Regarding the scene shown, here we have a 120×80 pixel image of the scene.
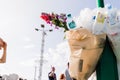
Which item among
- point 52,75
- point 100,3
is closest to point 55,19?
point 100,3

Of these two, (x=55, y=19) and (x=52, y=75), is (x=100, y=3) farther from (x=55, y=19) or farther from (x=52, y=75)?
(x=52, y=75)

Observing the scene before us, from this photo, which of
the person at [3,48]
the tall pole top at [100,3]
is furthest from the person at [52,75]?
the tall pole top at [100,3]

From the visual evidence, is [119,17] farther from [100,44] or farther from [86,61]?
[86,61]

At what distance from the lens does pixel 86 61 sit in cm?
295

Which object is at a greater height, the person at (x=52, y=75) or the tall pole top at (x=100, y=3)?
the tall pole top at (x=100, y=3)

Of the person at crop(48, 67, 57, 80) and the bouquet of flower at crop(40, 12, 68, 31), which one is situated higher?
the bouquet of flower at crop(40, 12, 68, 31)

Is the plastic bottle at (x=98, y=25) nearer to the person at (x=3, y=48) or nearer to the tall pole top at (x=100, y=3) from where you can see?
the tall pole top at (x=100, y=3)

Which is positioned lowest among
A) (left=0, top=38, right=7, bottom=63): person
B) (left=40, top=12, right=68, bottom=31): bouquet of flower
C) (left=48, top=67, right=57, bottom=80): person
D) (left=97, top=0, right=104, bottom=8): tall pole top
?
(left=48, top=67, right=57, bottom=80): person

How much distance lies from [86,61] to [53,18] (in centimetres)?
67

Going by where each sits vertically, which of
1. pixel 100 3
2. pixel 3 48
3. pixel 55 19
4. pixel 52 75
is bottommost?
pixel 52 75

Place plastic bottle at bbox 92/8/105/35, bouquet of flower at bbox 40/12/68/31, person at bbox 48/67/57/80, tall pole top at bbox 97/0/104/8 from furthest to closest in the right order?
person at bbox 48/67/57/80 < bouquet of flower at bbox 40/12/68/31 < tall pole top at bbox 97/0/104/8 < plastic bottle at bbox 92/8/105/35

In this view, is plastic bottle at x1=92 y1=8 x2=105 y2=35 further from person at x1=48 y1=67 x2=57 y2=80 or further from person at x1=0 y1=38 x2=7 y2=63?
person at x1=48 y1=67 x2=57 y2=80

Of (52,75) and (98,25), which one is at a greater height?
(98,25)

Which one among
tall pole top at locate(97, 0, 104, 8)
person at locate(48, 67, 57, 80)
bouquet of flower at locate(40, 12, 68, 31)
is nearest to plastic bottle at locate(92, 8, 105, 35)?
tall pole top at locate(97, 0, 104, 8)
